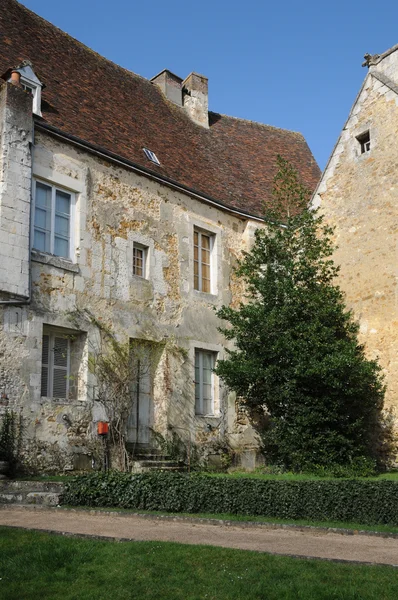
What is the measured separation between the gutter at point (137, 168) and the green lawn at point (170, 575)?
8711 millimetres

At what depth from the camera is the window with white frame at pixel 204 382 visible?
47.1 ft

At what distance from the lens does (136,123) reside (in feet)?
52.0

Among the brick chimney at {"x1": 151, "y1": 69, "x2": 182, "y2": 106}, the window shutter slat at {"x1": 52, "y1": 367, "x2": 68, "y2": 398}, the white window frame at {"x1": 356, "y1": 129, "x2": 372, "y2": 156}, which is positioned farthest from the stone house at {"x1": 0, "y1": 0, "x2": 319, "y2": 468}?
the white window frame at {"x1": 356, "y1": 129, "x2": 372, "y2": 156}

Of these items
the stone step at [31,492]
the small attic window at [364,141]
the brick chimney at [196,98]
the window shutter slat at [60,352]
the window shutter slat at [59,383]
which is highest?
the brick chimney at [196,98]

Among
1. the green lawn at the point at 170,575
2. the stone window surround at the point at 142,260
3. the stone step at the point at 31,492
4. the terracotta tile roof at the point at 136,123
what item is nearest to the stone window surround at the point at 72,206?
the terracotta tile roof at the point at 136,123

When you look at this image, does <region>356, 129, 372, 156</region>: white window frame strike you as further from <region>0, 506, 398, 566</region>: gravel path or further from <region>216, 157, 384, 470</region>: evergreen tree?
<region>0, 506, 398, 566</region>: gravel path

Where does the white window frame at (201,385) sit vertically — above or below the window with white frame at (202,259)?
below

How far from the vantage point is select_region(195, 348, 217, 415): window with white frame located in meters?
14.4

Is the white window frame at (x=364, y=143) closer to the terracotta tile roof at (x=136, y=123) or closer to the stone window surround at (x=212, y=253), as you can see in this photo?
the terracotta tile roof at (x=136, y=123)

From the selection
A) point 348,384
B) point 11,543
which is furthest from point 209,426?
point 11,543

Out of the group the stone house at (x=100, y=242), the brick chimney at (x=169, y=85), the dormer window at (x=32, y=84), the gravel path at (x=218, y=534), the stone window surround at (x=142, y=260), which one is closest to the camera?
the gravel path at (x=218, y=534)

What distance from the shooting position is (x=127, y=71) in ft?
59.1

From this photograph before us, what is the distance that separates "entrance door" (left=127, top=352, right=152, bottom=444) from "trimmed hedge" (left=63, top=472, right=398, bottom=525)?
14.9 feet

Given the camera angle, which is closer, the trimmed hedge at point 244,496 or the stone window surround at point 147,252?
the trimmed hedge at point 244,496
